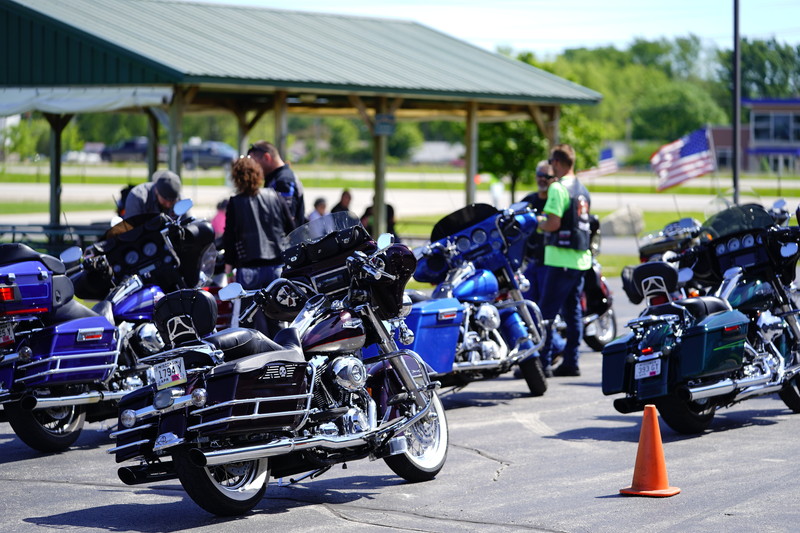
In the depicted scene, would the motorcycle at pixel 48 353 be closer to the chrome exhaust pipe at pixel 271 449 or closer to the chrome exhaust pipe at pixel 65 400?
the chrome exhaust pipe at pixel 65 400

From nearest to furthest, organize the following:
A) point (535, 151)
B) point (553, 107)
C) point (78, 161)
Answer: point (553, 107), point (535, 151), point (78, 161)

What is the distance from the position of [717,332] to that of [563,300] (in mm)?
2887

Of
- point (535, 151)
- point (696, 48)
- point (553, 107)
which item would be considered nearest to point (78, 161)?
point (535, 151)

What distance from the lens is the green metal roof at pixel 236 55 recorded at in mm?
19031

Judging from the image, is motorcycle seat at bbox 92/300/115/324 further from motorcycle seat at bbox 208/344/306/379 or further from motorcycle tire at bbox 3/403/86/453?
motorcycle seat at bbox 208/344/306/379

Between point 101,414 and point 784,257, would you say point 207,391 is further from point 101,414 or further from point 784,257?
point 784,257

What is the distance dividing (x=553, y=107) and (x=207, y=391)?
19.9 meters

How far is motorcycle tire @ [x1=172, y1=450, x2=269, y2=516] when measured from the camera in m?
6.35

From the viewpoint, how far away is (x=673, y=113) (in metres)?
105

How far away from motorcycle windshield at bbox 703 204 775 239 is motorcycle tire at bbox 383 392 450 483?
3.68m


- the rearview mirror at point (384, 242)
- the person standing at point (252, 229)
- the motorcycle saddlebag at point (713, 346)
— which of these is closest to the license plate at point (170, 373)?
the rearview mirror at point (384, 242)

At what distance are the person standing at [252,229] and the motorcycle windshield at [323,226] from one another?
7.73 ft

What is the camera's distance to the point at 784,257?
9.78 meters

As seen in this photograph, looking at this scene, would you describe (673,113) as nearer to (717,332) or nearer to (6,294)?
(717,332)
